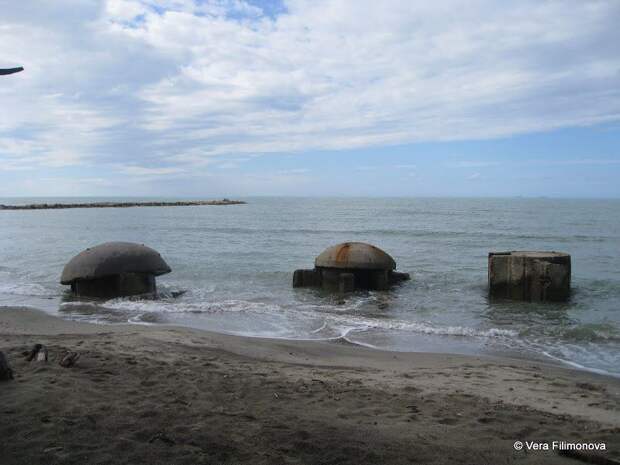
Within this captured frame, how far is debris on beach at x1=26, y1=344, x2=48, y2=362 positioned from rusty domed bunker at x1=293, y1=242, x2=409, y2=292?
9.22 meters

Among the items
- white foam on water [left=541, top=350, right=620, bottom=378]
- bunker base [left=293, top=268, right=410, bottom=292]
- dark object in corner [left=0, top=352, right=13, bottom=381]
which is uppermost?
dark object in corner [left=0, top=352, right=13, bottom=381]

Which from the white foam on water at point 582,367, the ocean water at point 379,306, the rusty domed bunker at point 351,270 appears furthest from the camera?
the rusty domed bunker at point 351,270

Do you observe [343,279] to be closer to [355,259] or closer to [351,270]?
[351,270]

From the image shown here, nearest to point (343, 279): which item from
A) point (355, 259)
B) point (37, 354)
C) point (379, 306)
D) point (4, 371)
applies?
point (355, 259)

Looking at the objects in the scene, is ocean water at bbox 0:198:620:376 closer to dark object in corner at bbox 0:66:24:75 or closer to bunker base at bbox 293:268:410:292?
bunker base at bbox 293:268:410:292

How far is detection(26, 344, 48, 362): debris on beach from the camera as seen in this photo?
626cm

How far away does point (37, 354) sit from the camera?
6441mm

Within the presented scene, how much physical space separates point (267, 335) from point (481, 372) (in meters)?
4.08

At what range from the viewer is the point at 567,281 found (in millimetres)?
13617

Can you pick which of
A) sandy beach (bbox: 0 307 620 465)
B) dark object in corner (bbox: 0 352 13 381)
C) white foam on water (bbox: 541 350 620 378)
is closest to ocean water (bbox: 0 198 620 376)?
white foam on water (bbox: 541 350 620 378)

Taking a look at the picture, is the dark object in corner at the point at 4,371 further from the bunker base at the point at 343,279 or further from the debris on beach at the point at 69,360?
the bunker base at the point at 343,279

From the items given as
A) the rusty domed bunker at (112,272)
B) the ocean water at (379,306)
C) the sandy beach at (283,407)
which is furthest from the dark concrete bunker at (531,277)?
the rusty domed bunker at (112,272)

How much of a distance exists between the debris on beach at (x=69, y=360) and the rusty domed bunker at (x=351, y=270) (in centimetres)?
918

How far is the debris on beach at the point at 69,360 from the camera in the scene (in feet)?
20.0
